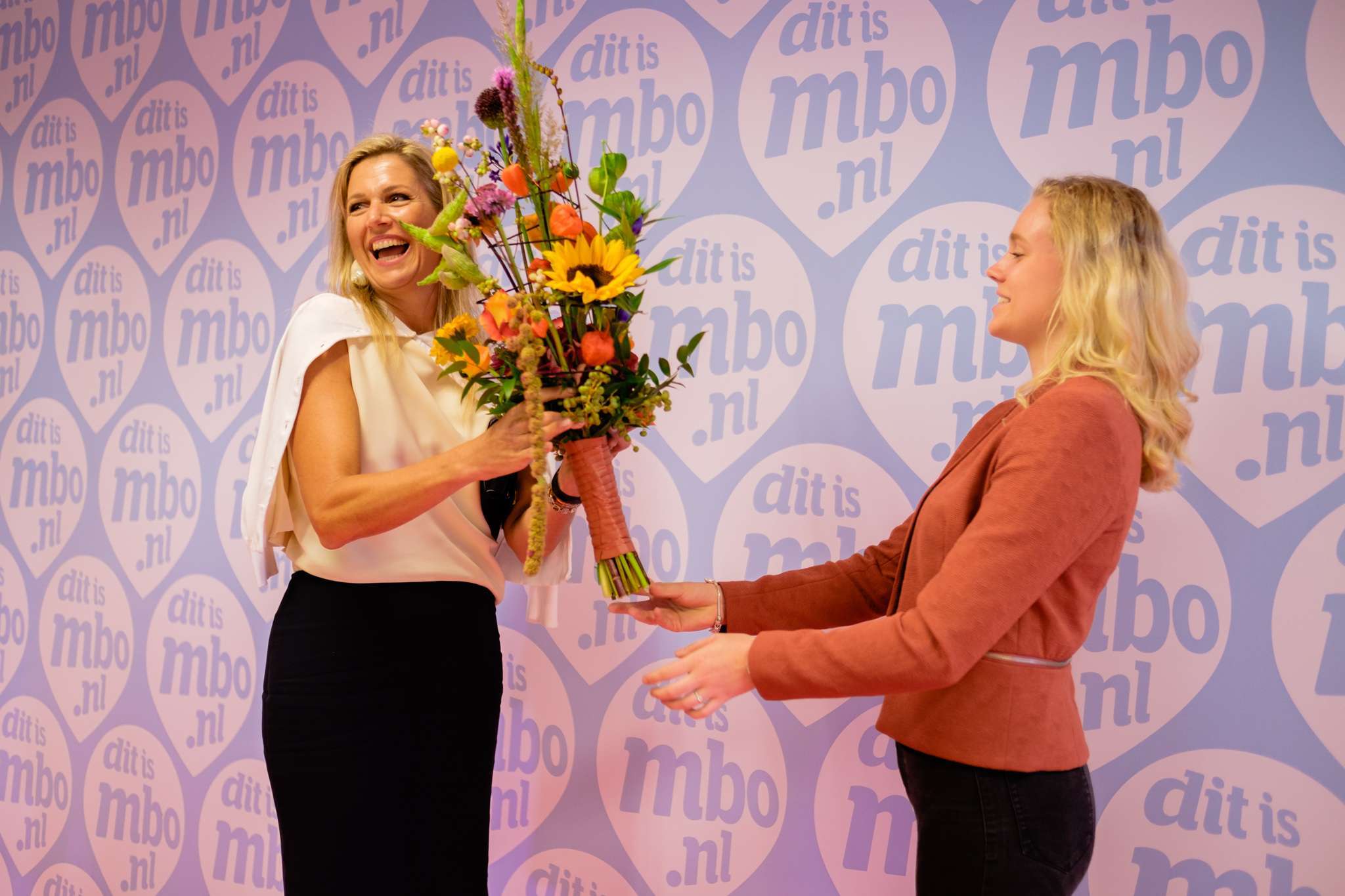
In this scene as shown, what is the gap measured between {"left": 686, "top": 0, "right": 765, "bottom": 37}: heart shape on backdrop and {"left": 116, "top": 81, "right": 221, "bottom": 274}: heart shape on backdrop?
148cm

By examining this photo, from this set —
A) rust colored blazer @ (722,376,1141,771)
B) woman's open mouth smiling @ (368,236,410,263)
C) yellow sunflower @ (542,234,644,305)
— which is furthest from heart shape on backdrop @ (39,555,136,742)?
rust colored blazer @ (722,376,1141,771)

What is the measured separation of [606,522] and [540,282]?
Answer: 413 mm

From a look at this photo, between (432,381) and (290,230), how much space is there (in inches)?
46.1

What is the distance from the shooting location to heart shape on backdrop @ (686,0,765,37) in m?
2.22

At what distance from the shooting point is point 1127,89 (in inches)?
76.6

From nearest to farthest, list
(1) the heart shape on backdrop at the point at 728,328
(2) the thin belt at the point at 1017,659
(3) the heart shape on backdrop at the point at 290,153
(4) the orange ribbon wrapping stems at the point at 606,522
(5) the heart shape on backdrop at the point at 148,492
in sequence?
(2) the thin belt at the point at 1017,659
(4) the orange ribbon wrapping stems at the point at 606,522
(1) the heart shape on backdrop at the point at 728,328
(3) the heart shape on backdrop at the point at 290,153
(5) the heart shape on backdrop at the point at 148,492

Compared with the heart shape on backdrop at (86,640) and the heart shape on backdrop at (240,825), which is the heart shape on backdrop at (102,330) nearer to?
the heart shape on backdrop at (86,640)

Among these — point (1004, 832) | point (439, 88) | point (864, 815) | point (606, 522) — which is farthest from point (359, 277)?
point (864, 815)

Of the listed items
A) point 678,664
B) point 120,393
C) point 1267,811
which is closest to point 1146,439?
point 678,664

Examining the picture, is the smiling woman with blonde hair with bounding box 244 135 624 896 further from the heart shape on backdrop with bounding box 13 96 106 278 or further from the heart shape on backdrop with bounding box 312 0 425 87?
the heart shape on backdrop with bounding box 13 96 106 278

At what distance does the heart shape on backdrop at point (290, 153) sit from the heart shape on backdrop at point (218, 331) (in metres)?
0.12

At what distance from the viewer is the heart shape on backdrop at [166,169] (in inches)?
111

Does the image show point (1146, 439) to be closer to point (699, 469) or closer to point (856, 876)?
point (699, 469)

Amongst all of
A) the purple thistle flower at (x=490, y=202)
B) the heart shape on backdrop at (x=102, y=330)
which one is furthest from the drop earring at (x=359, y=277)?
the heart shape on backdrop at (x=102, y=330)
